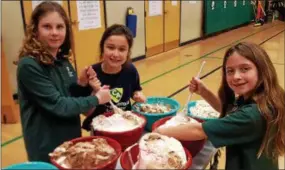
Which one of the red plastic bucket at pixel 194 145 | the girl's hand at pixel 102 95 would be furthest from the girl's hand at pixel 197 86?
the girl's hand at pixel 102 95

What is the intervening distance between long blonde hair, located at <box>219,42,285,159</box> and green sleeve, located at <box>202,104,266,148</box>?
3 cm

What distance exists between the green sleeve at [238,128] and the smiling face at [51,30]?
67cm

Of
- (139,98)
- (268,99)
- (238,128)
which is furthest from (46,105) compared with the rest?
(268,99)

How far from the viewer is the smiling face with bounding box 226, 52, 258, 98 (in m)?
1.10

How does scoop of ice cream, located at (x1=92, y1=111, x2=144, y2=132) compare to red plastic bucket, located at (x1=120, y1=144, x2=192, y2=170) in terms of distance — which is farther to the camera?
scoop of ice cream, located at (x1=92, y1=111, x2=144, y2=132)

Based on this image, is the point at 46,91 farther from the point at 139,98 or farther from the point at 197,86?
the point at 197,86

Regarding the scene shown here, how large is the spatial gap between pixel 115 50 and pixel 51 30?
1.05ft

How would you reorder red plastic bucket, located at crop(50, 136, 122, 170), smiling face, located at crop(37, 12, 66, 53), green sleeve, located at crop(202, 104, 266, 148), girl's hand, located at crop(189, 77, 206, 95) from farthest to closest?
girl's hand, located at crop(189, 77, 206, 95), smiling face, located at crop(37, 12, 66, 53), green sleeve, located at crop(202, 104, 266, 148), red plastic bucket, located at crop(50, 136, 122, 170)

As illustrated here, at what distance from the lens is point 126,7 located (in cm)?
470

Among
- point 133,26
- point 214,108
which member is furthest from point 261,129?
point 133,26

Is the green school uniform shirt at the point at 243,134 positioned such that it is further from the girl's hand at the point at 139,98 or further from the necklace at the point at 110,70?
the necklace at the point at 110,70

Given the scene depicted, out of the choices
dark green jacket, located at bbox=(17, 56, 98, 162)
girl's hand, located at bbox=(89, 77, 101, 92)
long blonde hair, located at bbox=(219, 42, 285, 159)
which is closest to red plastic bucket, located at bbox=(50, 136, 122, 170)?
dark green jacket, located at bbox=(17, 56, 98, 162)

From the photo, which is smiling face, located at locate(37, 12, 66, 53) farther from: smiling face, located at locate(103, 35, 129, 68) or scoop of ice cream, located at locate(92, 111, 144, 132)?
scoop of ice cream, located at locate(92, 111, 144, 132)

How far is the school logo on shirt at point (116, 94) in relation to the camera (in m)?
1.39
